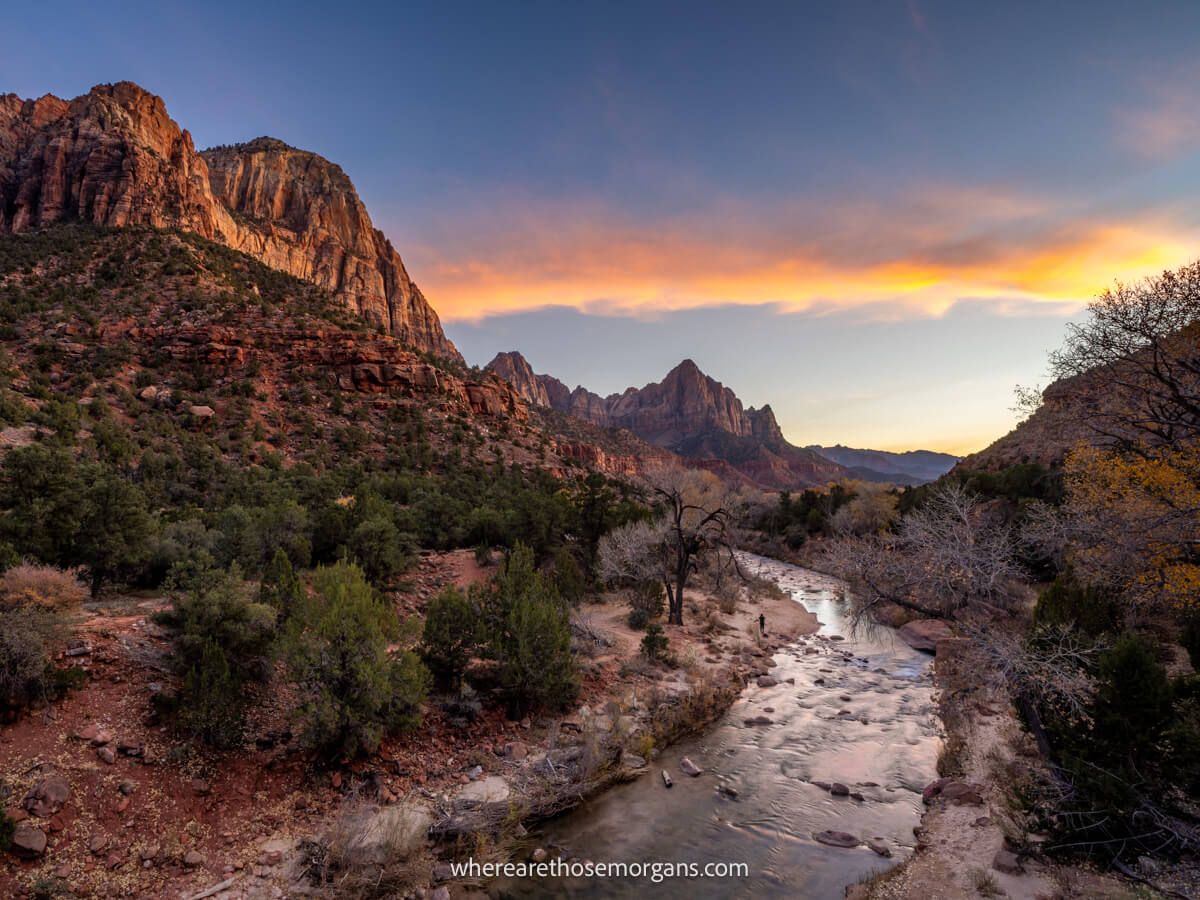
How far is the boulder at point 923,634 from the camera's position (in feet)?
54.7

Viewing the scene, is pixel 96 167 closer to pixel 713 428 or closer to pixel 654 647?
pixel 654 647

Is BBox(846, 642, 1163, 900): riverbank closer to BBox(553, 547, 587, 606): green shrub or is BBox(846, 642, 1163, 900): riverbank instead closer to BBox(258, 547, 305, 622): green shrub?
BBox(258, 547, 305, 622): green shrub

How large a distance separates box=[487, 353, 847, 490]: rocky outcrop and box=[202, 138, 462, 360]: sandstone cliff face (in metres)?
59.8

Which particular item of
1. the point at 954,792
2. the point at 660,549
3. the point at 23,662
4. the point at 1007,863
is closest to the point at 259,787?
the point at 23,662

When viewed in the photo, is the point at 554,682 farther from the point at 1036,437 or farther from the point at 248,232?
the point at 248,232

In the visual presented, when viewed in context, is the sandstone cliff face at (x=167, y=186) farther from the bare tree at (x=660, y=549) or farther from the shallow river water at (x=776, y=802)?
the shallow river water at (x=776, y=802)


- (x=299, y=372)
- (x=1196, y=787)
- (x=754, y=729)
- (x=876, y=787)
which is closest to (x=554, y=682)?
(x=754, y=729)

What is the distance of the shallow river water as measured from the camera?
6430 mm

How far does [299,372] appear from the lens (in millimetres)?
36000

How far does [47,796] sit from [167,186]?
58616mm

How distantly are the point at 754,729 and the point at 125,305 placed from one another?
43.3 meters

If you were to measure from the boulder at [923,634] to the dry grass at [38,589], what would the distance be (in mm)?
20875

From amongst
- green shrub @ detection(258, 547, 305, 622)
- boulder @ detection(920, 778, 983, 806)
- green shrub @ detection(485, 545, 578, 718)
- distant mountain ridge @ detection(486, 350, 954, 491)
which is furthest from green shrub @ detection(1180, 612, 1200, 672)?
distant mountain ridge @ detection(486, 350, 954, 491)

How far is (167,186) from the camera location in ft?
150
